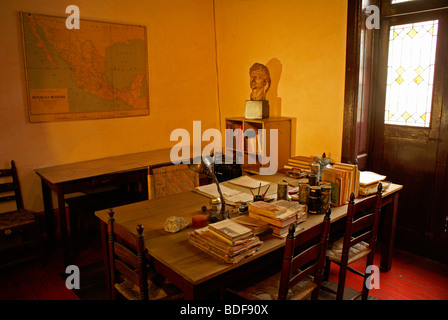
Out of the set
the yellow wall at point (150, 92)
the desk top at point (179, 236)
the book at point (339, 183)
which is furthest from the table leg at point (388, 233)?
the yellow wall at point (150, 92)

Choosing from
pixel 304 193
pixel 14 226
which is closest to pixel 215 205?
pixel 304 193

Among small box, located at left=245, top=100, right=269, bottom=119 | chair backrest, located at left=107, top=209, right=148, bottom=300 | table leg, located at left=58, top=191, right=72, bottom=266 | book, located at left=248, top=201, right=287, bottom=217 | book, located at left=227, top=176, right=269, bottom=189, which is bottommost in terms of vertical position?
table leg, located at left=58, top=191, right=72, bottom=266

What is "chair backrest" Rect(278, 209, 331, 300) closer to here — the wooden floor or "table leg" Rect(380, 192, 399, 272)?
the wooden floor

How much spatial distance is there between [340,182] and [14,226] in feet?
9.15

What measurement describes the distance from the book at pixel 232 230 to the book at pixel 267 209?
0.20m

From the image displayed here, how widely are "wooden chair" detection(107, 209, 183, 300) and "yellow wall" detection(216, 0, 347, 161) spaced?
7.71 feet

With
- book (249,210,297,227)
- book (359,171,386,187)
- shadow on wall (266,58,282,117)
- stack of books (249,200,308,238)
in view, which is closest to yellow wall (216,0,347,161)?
shadow on wall (266,58,282,117)

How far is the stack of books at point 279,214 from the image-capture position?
2150 mm

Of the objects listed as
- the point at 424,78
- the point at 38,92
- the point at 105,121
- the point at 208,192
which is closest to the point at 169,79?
the point at 105,121

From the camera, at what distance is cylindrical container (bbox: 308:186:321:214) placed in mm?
2457

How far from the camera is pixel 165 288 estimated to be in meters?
2.13

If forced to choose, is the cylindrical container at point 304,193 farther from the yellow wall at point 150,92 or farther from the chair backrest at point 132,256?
the yellow wall at point 150,92

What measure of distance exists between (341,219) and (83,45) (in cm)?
312

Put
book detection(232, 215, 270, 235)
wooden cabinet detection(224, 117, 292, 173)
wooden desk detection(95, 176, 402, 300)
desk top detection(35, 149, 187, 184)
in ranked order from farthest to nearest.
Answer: wooden cabinet detection(224, 117, 292, 173), desk top detection(35, 149, 187, 184), book detection(232, 215, 270, 235), wooden desk detection(95, 176, 402, 300)
